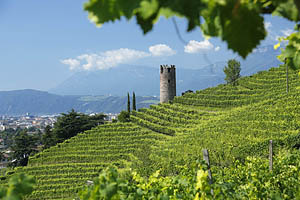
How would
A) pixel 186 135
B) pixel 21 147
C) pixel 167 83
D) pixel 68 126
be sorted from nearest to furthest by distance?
pixel 186 135 → pixel 167 83 → pixel 68 126 → pixel 21 147

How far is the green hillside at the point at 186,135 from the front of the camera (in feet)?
56.3

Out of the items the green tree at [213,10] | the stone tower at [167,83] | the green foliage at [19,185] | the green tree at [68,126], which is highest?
the stone tower at [167,83]

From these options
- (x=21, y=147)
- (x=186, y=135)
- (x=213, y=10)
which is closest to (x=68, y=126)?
(x=21, y=147)

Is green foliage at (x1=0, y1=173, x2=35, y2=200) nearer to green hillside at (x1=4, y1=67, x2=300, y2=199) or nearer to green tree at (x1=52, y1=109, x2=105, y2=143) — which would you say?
green hillside at (x1=4, y1=67, x2=300, y2=199)

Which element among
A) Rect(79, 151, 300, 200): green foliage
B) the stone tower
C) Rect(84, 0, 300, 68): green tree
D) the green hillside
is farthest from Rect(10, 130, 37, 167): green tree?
Rect(84, 0, 300, 68): green tree

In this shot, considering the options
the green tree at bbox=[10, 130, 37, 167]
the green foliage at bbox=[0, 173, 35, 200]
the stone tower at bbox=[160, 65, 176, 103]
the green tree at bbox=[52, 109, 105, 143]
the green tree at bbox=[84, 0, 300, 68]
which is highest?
the stone tower at bbox=[160, 65, 176, 103]

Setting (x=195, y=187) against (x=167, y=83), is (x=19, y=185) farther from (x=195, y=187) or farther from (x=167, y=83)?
(x=167, y=83)

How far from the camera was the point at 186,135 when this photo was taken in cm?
2423

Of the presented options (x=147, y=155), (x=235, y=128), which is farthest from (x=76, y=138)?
(x=235, y=128)

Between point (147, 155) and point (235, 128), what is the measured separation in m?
8.43

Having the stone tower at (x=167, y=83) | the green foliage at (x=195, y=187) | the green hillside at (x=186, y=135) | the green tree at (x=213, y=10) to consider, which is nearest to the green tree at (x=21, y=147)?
the green hillside at (x=186, y=135)

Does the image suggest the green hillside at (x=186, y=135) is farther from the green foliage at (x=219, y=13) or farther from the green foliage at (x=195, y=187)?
the green foliage at (x=219, y=13)

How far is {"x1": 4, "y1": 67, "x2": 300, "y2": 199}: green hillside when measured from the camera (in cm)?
1716

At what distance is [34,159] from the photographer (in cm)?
3106
